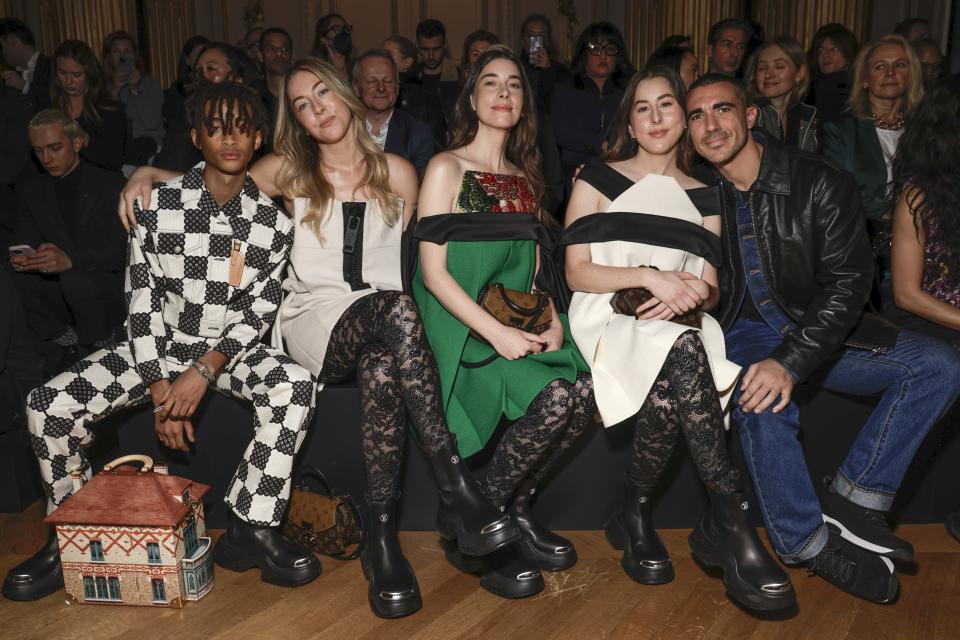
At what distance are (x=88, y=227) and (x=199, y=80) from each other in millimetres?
831

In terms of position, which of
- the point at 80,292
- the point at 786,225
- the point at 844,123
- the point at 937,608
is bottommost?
the point at 937,608

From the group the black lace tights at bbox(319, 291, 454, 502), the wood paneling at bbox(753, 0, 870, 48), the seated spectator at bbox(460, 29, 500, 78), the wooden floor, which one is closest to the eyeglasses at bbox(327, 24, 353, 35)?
the seated spectator at bbox(460, 29, 500, 78)

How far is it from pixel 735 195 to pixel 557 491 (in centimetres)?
116

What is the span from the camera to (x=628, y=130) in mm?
2988

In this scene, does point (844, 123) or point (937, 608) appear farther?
point (844, 123)

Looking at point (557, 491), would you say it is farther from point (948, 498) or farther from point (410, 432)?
point (948, 498)

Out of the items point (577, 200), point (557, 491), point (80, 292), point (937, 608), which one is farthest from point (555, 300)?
point (80, 292)

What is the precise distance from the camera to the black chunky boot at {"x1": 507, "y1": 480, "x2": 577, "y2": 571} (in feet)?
9.34

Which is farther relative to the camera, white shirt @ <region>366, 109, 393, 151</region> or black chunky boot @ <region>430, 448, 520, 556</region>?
white shirt @ <region>366, 109, 393, 151</region>

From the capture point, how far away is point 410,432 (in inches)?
117

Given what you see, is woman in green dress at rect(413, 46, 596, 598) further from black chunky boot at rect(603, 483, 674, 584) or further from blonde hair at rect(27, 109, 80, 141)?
blonde hair at rect(27, 109, 80, 141)

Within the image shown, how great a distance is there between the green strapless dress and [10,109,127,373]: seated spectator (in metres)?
1.71

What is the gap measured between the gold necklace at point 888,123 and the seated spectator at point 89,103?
376 cm

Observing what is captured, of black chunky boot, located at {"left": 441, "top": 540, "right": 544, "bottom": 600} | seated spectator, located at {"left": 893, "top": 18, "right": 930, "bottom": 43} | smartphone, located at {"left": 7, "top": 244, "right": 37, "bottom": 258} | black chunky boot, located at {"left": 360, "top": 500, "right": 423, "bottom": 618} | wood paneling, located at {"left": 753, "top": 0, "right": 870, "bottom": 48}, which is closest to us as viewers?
black chunky boot, located at {"left": 360, "top": 500, "right": 423, "bottom": 618}
